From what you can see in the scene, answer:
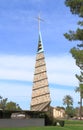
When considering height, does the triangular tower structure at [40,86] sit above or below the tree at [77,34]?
above

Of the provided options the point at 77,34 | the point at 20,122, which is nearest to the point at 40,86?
the point at 20,122

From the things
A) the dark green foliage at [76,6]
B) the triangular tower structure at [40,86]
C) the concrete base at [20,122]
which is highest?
the triangular tower structure at [40,86]

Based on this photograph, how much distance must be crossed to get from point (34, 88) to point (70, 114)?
7107cm

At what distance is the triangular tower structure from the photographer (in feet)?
365

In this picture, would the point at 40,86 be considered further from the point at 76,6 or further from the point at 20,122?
the point at 76,6

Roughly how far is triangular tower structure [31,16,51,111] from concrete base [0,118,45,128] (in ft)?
137

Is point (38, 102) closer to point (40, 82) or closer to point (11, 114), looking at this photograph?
point (40, 82)

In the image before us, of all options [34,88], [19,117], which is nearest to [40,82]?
[34,88]

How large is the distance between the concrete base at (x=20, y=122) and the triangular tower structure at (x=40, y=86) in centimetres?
4179

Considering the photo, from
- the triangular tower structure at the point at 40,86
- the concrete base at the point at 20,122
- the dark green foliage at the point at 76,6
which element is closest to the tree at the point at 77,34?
the dark green foliage at the point at 76,6

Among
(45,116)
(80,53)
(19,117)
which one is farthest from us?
(45,116)

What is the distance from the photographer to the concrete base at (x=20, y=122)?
194ft

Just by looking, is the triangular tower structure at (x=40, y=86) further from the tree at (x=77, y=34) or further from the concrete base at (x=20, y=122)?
the tree at (x=77, y=34)

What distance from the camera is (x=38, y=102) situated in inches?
4392
